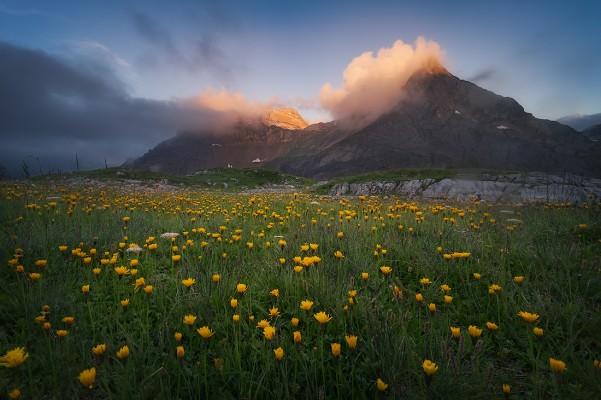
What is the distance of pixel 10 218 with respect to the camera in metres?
5.30

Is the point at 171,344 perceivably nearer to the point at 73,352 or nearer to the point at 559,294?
the point at 73,352

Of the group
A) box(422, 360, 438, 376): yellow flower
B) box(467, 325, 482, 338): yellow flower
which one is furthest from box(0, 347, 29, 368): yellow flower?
box(467, 325, 482, 338): yellow flower

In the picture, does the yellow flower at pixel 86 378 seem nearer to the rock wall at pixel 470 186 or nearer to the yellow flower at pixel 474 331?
the yellow flower at pixel 474 331

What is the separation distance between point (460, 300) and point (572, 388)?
128cm

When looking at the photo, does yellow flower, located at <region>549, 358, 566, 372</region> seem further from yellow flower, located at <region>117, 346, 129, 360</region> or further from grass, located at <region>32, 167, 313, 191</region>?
grass, located at <region>32, 167, 313, 191</region>

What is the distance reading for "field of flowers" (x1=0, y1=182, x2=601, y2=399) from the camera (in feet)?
5.83

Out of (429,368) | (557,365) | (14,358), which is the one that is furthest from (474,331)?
(14,358)

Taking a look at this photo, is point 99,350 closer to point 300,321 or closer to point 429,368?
point 300,321

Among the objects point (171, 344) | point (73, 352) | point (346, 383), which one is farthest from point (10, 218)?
point (346, 383)

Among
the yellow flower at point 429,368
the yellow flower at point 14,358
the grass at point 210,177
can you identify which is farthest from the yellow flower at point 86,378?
the grass at point 210,177

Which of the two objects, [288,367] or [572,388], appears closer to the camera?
[572,388]

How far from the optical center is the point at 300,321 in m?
2.57

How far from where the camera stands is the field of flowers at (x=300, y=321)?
1777mm

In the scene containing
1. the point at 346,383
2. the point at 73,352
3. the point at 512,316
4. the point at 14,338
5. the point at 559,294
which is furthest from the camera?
the point at 559,294
